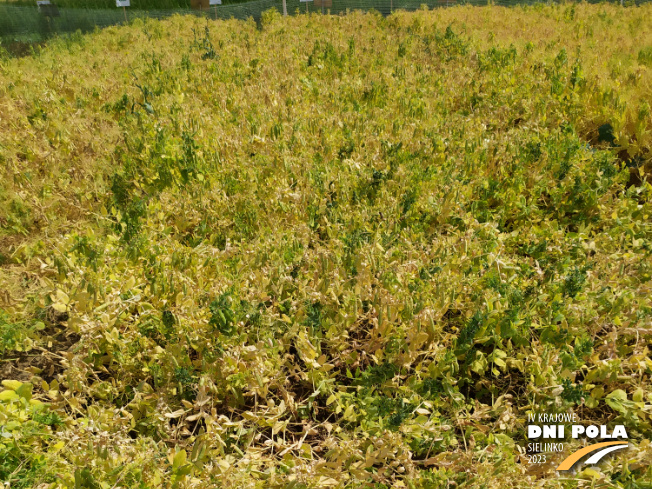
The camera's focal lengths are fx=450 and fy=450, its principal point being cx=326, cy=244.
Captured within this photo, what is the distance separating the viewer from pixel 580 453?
7.07 feet

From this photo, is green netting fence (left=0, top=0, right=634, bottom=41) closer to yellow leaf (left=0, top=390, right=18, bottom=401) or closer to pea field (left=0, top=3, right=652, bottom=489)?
pea field (left=0, top=3, right=652, bottom=489)

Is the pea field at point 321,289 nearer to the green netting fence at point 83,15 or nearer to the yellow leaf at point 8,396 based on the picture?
the yellow leaf at point 8,396

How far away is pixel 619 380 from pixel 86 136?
5.15m

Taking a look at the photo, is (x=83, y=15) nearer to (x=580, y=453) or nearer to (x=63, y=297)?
(x=63, y=297)

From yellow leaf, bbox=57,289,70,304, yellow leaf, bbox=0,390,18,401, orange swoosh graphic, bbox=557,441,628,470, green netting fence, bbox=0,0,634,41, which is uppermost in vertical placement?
green netting fence, bbox=0,0,634,41

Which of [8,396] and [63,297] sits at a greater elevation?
[63,297]

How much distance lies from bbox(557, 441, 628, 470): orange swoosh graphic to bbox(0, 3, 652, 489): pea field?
44mm

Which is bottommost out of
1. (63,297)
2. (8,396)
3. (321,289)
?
(8,396)

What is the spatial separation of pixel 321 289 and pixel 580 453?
1611mm

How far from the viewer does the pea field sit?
212 centimetres

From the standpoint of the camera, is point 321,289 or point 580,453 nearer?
point 580,453

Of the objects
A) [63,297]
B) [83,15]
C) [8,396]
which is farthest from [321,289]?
[83,15]

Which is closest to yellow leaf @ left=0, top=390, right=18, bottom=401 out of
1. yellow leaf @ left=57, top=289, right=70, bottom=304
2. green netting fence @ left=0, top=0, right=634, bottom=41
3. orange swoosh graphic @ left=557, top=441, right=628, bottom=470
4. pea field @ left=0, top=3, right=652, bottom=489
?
pea field @ left=0, top=3, right=652, bottom=489

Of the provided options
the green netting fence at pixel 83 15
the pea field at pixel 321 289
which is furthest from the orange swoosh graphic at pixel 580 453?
the green netting fence at pixel 83 15
